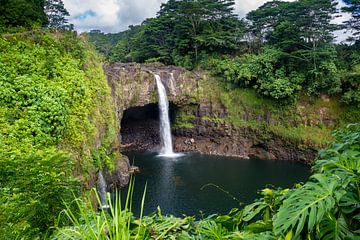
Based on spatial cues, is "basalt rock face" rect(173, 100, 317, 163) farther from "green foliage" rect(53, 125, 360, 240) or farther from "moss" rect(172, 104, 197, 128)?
"green foliage" rect(53, 125, 360, 240)

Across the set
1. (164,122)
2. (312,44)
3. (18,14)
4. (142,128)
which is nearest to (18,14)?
(18,14)

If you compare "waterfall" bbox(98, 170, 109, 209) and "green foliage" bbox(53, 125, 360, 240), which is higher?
"green foliage" bbox(53, 125, 360, 240)

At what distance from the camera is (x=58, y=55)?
947cm

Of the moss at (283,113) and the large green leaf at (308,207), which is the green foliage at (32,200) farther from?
the moss at (283,113)

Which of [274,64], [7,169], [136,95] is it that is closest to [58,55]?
[7,169]

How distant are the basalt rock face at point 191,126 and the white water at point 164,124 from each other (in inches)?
13.6

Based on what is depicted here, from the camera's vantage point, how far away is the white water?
19625 mm

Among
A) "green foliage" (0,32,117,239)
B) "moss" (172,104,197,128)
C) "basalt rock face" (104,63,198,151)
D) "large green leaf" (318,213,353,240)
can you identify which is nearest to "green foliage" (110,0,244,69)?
"basalt rock face" (104,63,198,151)

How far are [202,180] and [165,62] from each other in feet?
44.1

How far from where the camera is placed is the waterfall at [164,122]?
1961 cm

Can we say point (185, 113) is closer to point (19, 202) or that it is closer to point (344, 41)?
point (344, 41)

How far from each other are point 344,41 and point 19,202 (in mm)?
22769

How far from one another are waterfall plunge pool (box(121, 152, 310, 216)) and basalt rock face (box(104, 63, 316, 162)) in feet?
3.53

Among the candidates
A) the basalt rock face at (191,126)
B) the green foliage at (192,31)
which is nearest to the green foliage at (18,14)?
the basalt rock face at (191,126)
